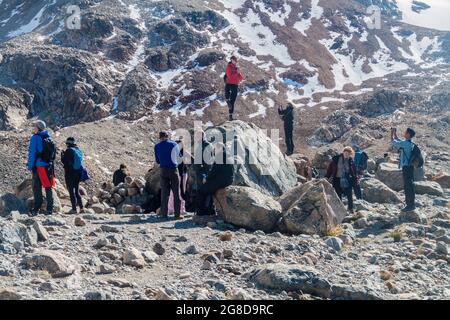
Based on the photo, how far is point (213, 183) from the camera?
1328 cm

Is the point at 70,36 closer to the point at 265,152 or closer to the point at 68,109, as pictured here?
the point at 68,109

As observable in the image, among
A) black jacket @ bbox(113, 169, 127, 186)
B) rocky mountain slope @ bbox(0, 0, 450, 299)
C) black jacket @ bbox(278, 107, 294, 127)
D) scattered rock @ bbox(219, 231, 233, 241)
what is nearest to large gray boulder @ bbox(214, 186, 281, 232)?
rocky mountain slope @ bbox(0, 0, 450, 299)

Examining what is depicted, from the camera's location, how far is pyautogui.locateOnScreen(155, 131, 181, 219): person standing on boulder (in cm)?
1299

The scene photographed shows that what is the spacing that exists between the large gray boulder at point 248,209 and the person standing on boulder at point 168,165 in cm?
129

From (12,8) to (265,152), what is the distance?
82.5m

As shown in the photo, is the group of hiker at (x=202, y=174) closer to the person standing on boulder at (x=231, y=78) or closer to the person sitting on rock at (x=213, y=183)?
the person sitting on rock at (x=213, y=183)

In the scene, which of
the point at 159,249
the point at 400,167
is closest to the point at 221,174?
the point at 159,249

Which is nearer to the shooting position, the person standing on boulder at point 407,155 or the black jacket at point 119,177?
the person standing on boulder at point 407,155

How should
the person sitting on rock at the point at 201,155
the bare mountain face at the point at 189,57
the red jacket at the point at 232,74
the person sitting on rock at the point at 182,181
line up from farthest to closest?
the bare mountain face at the point at 189,57 < the red jacket at the point at 232,74 < the person sitting on rock at the point at 182,181 < the person sitting on rock at the point at 201,155

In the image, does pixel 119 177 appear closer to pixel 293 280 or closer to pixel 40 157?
pixel 40 157

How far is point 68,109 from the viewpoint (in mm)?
54000

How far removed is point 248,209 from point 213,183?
1.31 meters

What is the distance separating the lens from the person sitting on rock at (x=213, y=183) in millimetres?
13273

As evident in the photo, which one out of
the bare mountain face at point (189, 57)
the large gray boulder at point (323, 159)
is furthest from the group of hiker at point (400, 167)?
the bare mountain face at point (189, 57)
